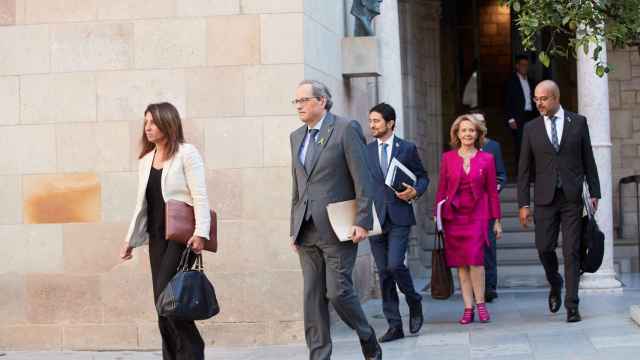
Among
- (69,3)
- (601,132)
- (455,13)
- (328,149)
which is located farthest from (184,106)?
(455,13)

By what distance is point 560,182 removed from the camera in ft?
35.3

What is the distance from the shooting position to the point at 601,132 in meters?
13.5

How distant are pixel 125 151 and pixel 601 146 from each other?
5.50 m

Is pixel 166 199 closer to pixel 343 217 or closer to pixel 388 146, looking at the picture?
pixel 343 217

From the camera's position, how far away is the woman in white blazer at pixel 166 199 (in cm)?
810

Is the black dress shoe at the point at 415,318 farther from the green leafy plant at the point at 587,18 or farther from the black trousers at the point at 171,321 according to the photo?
the black trousers at the point at 171,321

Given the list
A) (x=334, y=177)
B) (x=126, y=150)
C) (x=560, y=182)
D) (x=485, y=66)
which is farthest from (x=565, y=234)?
(x=485, y=66)

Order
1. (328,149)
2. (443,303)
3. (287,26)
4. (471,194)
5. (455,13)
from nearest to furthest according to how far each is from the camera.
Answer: (328,149) < (287,26) < (471,194) < (443,303) < (455,13)

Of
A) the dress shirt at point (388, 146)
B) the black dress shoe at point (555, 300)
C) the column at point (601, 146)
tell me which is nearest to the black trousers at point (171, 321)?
the dress shirt at point (388, 146)

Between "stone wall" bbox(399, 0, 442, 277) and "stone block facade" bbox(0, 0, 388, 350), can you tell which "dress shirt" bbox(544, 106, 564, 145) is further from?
"stone wall" bbox(399, 0, 442, 277)

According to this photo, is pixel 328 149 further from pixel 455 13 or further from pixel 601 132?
pixel 455 13

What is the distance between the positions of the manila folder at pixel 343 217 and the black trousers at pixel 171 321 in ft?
3.25

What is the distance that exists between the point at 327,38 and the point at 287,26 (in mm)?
1153

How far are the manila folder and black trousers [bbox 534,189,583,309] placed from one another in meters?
3.08
